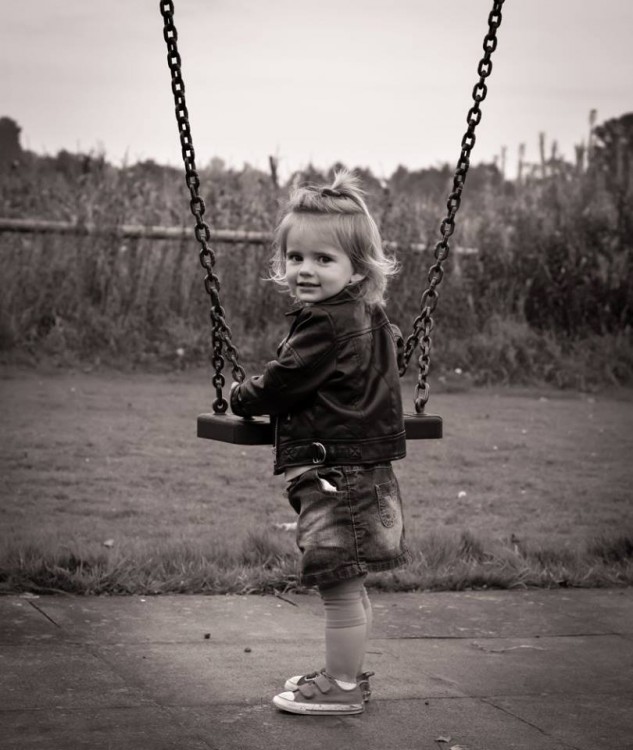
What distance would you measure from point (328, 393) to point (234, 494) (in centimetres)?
349

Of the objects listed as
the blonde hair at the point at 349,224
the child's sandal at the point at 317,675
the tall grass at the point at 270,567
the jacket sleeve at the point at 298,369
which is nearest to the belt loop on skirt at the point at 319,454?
the jacket sleeve at the point at 298,369

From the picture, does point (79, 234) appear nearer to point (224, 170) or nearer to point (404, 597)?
point (224, 170)

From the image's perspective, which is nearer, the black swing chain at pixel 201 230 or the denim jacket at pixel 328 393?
the denim jacket at pixel 328 393

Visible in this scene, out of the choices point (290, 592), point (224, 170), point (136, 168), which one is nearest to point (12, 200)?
point (136, 168)

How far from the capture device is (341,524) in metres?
3.37

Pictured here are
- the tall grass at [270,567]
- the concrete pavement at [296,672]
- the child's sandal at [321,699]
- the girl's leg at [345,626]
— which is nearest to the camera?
the concrete pavement at [296,672]

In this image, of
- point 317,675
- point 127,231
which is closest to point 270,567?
point 317,675

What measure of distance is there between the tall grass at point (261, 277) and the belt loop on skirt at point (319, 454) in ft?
25.0

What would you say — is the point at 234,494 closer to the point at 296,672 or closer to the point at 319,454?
the point at 296,672

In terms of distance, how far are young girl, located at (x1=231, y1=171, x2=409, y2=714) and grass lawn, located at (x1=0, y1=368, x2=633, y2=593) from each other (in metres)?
1.31

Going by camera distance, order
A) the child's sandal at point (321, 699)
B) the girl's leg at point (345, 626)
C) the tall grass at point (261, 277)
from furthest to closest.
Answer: the tall grass at point (261, 277), the girl's leg at point (345, 626), the child's sandal at point (321, 699)

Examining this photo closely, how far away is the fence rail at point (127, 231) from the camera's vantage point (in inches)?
460

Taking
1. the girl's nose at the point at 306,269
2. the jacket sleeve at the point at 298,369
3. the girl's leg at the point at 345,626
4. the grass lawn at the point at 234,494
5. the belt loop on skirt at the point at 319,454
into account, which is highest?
the girl's nose at the point at 306,269

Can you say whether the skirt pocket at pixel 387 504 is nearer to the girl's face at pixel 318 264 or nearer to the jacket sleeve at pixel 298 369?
the jacket sleeve at pixel 298 369
